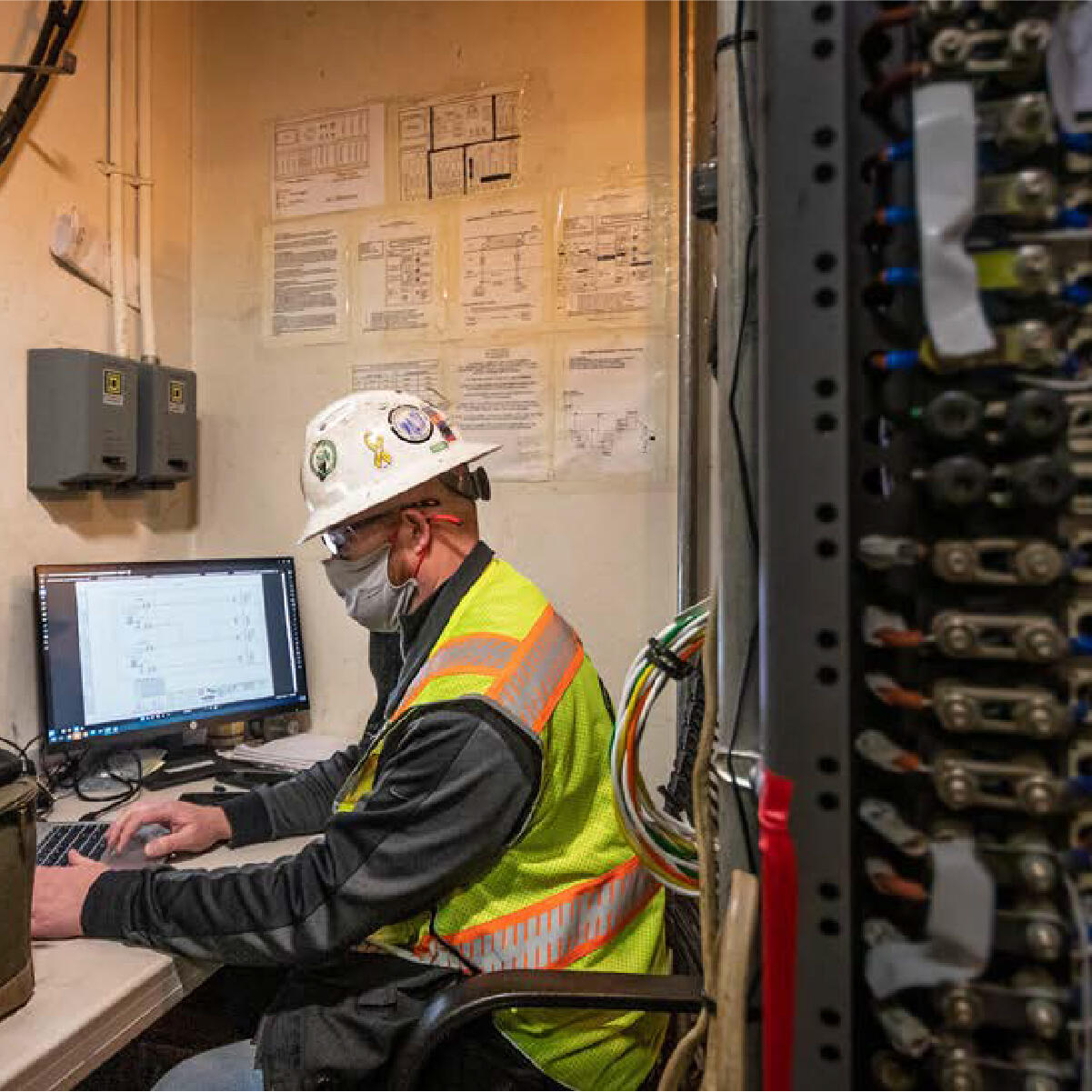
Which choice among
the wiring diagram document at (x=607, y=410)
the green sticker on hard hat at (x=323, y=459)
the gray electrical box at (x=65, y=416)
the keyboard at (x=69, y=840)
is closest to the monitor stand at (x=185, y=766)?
the keyboard at (x=69, y=840)

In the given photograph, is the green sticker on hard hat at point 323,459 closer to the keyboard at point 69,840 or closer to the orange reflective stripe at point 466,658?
the orange reflective stripe at point 466,658

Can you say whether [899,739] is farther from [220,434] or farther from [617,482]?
[220,434]

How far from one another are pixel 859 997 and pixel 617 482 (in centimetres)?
141

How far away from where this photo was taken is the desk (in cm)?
84

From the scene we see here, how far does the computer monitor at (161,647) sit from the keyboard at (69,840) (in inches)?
10.4

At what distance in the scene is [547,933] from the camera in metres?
1.05

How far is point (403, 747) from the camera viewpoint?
1028 millimetres

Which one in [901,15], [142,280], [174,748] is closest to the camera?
[901,15]

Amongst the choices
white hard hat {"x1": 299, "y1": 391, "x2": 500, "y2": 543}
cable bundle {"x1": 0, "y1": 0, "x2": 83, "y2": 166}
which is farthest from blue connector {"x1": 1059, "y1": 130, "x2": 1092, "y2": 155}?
cable bundle {"x1": 0, "y1": 0, "x2": 83, "y2": 166}

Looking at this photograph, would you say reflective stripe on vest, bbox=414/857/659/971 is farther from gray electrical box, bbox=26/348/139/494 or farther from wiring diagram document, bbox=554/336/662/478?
gray electrical box, bbox=26/348/139/494

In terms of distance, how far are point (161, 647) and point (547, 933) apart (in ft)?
3.81

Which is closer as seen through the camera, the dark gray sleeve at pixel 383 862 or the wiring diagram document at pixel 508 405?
the dark gray sleeve at pixel 383 862

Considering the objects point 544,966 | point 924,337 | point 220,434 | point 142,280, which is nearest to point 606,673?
point 544,966

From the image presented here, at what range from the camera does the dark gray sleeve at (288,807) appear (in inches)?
54.5
